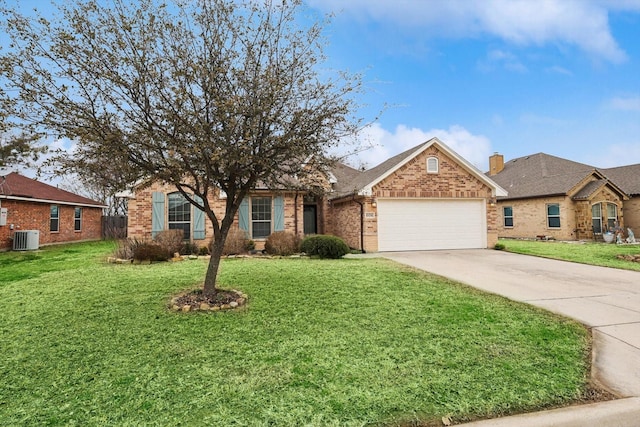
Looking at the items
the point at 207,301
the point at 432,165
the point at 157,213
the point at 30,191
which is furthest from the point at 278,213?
the point at 30,191

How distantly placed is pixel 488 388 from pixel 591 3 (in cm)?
1142

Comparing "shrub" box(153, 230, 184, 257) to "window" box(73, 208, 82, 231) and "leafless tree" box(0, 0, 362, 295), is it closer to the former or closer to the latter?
"leafless tree" box(0, 0, 362, 295)

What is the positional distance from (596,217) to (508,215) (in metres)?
4.46

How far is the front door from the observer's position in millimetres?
17594

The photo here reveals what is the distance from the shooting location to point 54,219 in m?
19.2

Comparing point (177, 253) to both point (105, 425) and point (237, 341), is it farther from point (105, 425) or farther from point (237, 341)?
point (105, 425)

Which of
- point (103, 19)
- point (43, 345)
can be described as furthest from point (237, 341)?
point (103, 19)

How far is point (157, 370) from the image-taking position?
3506mm

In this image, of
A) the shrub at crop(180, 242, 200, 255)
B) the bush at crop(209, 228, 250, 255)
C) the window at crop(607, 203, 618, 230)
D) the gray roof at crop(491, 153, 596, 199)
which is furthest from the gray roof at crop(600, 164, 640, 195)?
the shrub at crop(180, 242, 200, 255)

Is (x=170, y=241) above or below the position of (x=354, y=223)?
below

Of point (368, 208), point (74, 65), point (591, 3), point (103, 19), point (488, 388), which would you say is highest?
point (591, 3)

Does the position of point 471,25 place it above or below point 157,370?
above

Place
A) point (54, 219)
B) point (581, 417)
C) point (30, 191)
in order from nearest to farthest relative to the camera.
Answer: point (581, 417) → point (30, 191) → point (54, 219)

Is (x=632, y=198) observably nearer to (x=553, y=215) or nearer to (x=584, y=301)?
(x=553, y=215)
